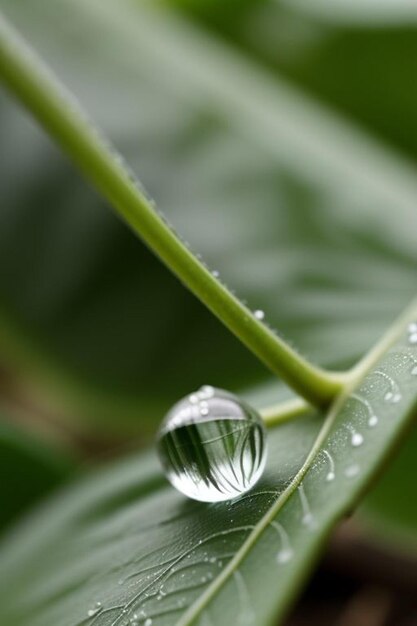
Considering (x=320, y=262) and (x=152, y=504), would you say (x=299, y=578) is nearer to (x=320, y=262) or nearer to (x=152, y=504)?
(x=152, y=504)

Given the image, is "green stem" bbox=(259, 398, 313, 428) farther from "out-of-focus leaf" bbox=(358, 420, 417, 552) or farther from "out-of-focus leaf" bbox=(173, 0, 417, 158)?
"out-of-focus leaf" bbox=(173, 0, 417, 158)

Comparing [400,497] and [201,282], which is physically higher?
[201,282]

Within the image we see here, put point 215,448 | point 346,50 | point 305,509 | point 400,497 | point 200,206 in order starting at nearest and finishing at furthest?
point 305,509 → point 215,448 → point 400,497 → point 200,206 → point 346,50

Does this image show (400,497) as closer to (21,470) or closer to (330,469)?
(21,470)

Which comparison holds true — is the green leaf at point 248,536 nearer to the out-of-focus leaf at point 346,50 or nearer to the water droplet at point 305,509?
the water droplet at point 305,509

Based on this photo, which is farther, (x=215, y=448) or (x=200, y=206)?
(x=200, y=206)

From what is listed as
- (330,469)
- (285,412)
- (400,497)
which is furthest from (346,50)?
(330,469)

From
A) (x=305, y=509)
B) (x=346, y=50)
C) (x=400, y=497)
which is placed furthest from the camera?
(x=346, y=50)
